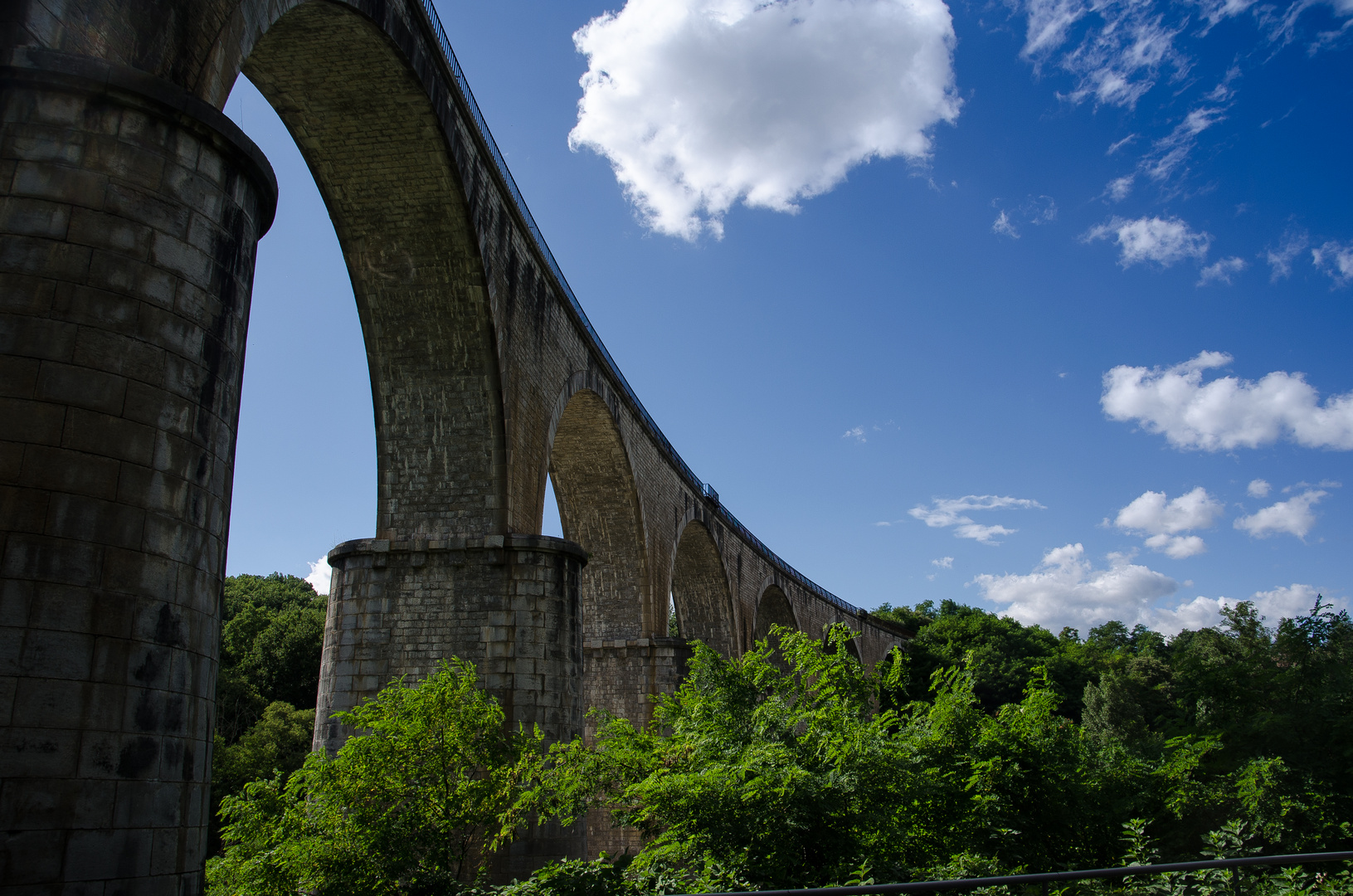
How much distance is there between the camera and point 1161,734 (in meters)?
15.7

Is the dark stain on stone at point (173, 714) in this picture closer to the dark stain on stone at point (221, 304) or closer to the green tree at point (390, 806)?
the dark stain on stone at point (221, 304)

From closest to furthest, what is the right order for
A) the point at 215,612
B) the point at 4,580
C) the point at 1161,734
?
the point at 4,580
the point at 215,612
the point at 1161,734

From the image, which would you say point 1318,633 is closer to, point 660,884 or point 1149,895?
point 1149,895

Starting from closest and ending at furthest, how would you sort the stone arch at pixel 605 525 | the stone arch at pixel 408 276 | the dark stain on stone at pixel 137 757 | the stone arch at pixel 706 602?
the dark stain on stone at pixel 137 757, the stone arch at pixel 408 276, the stone arch at pixel 605 525, the stone arch at pixel 706 602

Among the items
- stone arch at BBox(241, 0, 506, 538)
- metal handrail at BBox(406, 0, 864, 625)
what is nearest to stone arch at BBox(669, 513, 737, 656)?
metal handrail at BBox(406, 0, 864, 625)

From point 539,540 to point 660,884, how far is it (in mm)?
5347

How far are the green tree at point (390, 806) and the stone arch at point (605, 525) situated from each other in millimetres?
11003

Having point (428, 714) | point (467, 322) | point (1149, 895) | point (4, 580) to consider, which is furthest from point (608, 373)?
point (4, 580)

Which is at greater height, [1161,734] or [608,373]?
[608,373]

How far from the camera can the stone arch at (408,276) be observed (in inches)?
420

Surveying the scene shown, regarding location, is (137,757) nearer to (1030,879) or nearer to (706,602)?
(1030,879)

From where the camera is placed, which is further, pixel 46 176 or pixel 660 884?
pixel 660 884

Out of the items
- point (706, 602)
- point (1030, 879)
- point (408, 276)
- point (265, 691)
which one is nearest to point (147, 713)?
point (1030, 879)

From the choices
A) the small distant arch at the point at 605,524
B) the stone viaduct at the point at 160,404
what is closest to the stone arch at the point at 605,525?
the small distant arch at the point at 605,524
